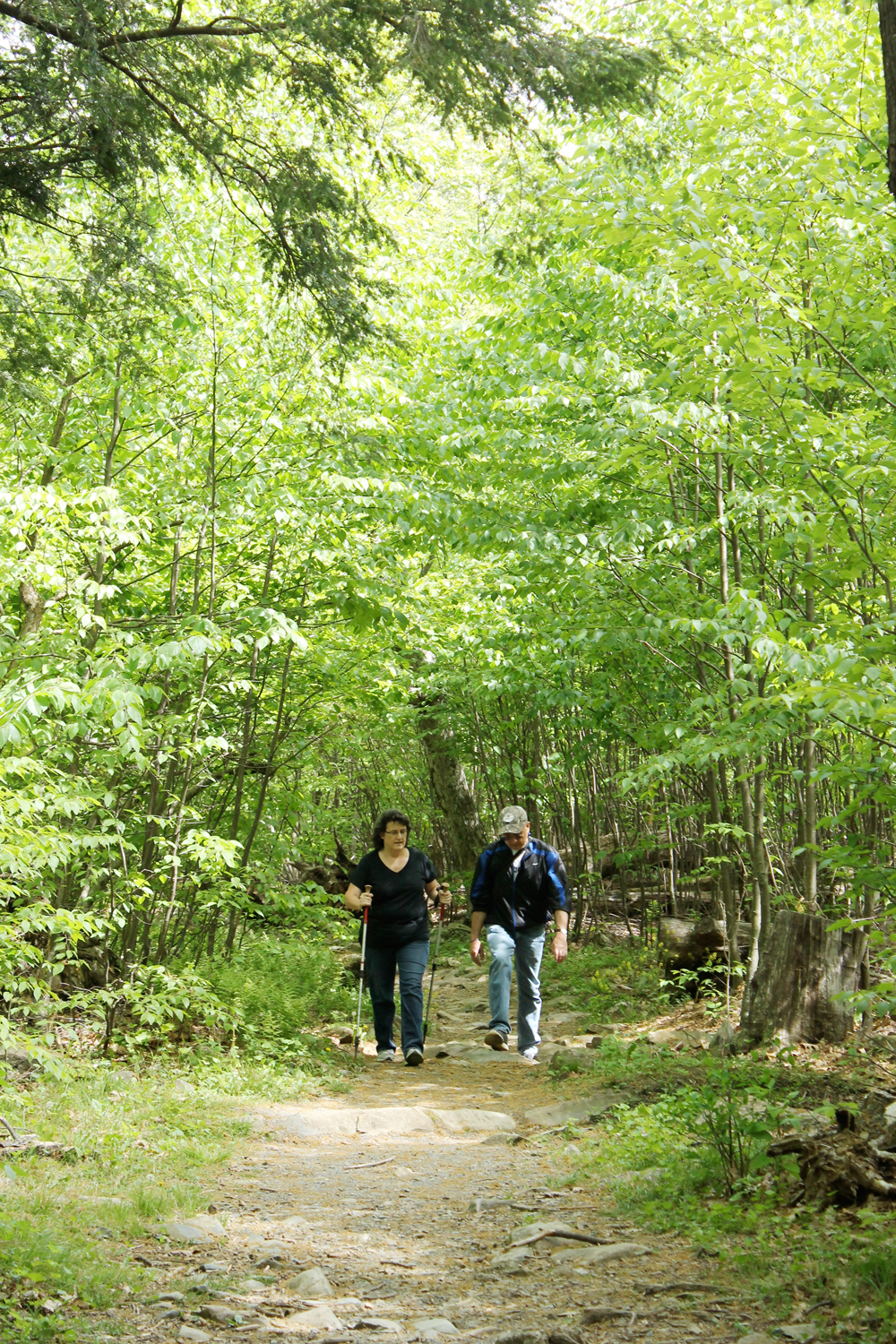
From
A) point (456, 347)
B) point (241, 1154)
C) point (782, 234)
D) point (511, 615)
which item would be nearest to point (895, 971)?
point (241, 1154)

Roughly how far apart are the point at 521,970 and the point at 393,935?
3.54ft

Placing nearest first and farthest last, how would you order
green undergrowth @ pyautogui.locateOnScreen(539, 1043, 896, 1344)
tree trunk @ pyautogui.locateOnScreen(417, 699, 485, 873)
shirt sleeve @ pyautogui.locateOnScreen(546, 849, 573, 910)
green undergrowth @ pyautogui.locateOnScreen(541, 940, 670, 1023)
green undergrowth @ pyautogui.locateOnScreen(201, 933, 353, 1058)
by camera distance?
green undergrowth @ pyautogui.locateOnScreen(539, 1043, 896, 1344) → shirt sleeve @ pyautogui.locateOnScreen(546, 849, 573, 910) → green undergrowth @ pyautogui.locateOnScreen(201, 933, 353, 1058) → green undergrowth @ pyautogui.locateOnScreen(541, 940, 670, 1023) → tree trunk @ pyautogui.locateOnScreen(417, 699, 485, 873)

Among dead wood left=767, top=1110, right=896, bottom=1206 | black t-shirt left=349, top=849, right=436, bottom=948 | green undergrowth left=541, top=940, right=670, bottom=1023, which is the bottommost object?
green undergrowth left=541, top=940, right=670, bottom=1023

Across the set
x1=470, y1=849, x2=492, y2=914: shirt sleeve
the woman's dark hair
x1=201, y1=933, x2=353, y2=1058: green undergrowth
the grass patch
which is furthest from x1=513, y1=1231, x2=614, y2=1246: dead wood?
the woman's dark hair

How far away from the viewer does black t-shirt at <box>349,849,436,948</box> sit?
28.9ft

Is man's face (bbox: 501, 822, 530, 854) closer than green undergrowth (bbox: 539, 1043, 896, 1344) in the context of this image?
No

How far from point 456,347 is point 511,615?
3043 mm

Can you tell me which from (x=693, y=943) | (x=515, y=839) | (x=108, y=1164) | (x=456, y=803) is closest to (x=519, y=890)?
(x=515, y=839)

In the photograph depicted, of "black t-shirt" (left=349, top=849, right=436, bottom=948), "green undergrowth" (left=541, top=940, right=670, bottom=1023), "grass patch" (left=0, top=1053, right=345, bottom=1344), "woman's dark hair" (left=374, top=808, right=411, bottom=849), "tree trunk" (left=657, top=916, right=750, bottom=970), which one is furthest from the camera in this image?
"green undergrowth" (left=541, top=940, right=670, bottom=1023)

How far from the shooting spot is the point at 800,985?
8.05m

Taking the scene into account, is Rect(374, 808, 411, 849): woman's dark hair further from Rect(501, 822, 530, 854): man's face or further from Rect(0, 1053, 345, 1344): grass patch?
Rect(0, 1053, 345, 1344): grass patch

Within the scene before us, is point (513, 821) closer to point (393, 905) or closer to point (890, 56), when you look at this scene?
point (393, 905)

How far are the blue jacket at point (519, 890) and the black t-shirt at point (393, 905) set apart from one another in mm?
491

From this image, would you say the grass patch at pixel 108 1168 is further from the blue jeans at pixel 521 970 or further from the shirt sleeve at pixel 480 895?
the shirt sleeve at pixel 480 895
